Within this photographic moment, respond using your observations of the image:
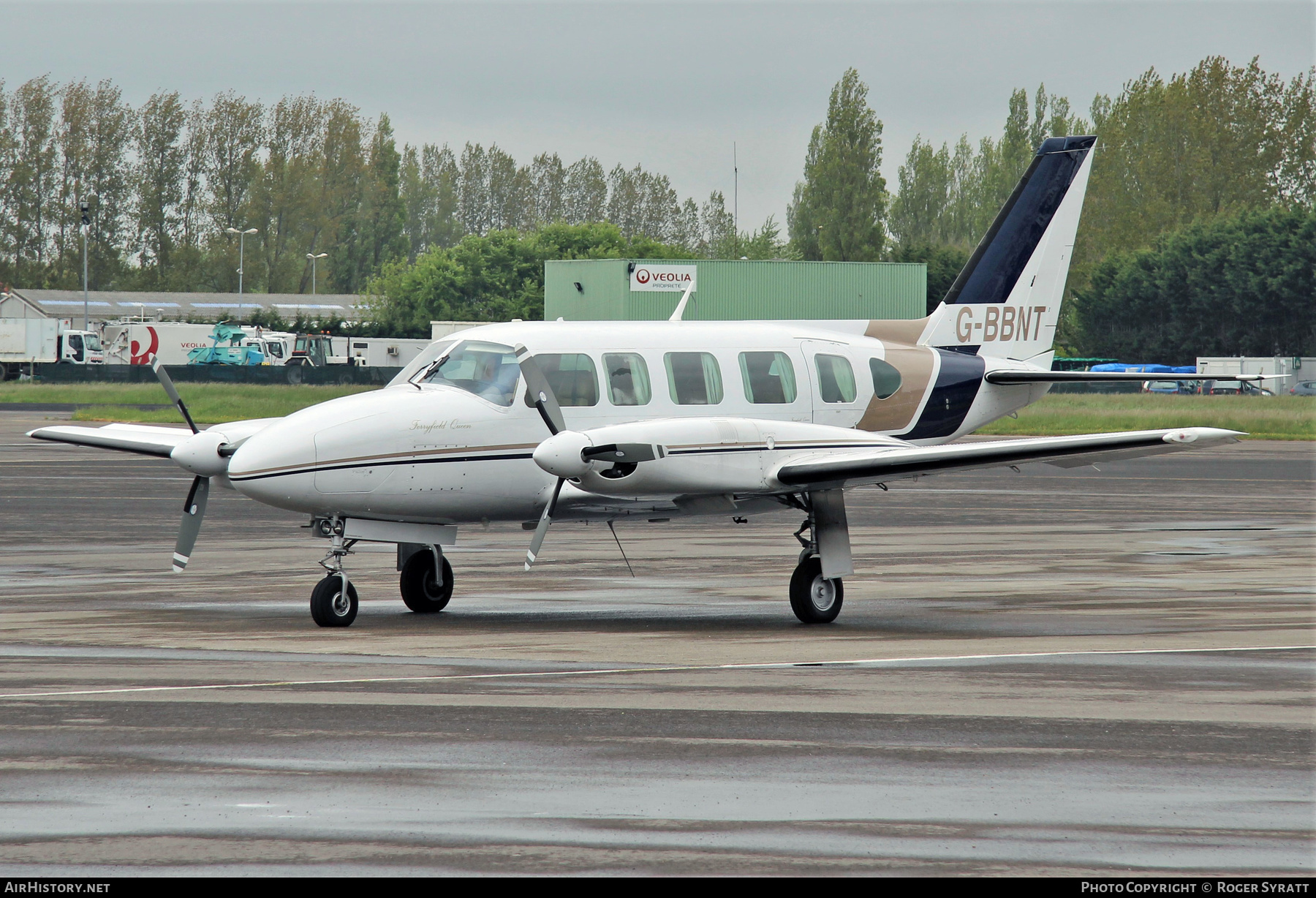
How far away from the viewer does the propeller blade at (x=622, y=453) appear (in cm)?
1224

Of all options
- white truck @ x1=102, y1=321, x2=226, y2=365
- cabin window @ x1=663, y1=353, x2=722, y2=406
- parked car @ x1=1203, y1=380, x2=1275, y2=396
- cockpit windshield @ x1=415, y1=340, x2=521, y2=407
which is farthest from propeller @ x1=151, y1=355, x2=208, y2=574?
white truck @ x1=102, y1=321, x2=226, y2=365

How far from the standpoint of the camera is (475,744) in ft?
27.0

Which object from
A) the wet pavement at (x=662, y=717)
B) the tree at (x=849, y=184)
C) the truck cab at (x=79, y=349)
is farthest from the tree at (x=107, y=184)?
the wet pavement at (x=662, y=717)

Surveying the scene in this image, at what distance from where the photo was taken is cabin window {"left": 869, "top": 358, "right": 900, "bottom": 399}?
15.2m

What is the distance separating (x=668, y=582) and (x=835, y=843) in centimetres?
1052

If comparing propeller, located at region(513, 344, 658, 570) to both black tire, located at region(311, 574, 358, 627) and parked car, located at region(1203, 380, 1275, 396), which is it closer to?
black tire, located at region(311, 574, 358, 627)

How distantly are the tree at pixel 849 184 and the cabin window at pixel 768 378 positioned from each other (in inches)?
3377

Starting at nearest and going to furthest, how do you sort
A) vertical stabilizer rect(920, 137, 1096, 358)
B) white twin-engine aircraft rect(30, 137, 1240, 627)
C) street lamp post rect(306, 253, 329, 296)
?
white twin-engine aircraft rect(30, 137, 1240, 627), vertical stabilizer rect(920, 137, 1096, 358), street lamp post rect(306, 253, 329, 296)

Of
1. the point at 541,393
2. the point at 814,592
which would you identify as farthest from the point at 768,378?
the point at 541,393

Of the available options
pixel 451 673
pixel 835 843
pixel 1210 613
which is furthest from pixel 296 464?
pixel 1210 613

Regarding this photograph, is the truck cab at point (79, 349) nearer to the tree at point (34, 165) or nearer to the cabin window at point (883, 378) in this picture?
the tree at point (34, 165)

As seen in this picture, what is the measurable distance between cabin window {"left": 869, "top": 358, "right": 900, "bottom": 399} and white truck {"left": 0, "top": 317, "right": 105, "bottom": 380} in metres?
69.1

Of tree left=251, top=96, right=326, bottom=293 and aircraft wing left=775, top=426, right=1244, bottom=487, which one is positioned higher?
tree left=251, top=96, right=326, bottom=293

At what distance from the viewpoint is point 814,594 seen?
13.5m
